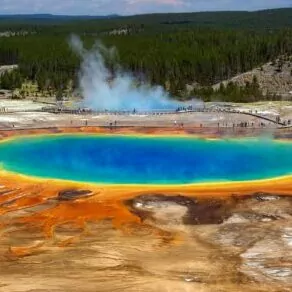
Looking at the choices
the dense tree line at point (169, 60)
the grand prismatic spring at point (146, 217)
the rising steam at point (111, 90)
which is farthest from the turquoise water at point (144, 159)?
the dense tree line at point (169, 60)

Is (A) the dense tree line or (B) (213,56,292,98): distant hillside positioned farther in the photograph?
(A) the dense tree line

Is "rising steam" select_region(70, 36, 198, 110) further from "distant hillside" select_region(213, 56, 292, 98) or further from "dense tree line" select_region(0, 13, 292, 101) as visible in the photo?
"distant hillside" select_region(213, 56, 292, 98)

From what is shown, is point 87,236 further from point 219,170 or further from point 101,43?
point 101,43

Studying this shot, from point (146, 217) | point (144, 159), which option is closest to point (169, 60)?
point (144, 159)

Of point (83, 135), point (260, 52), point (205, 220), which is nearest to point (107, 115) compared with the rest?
point (83, 135)

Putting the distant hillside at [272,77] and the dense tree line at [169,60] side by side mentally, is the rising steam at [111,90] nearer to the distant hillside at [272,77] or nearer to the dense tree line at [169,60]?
the dense tree line at [169,60]

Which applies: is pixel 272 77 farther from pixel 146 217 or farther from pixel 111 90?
pixel 146 217

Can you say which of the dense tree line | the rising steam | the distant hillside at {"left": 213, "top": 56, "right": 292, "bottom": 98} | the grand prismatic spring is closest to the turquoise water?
the grand prismatic spring
